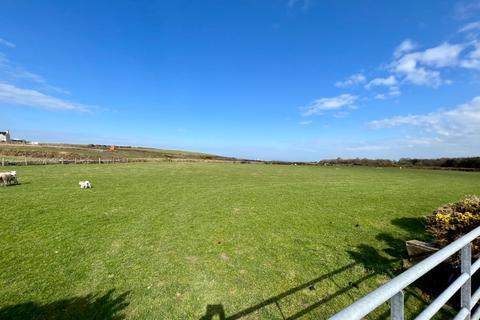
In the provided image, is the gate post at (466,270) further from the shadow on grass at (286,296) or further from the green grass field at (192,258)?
the shadow on grass at (286,296)

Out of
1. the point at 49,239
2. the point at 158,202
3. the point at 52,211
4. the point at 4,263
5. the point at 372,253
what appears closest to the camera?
the point at 4,263

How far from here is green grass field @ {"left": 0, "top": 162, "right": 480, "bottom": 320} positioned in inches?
199

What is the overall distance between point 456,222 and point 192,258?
21.2ft

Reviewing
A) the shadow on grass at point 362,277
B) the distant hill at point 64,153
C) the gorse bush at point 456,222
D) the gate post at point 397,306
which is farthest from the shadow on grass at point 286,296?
the distant hill at point 64,153

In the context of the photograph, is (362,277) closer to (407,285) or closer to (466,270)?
(466,270)

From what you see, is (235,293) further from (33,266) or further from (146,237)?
(33,266)

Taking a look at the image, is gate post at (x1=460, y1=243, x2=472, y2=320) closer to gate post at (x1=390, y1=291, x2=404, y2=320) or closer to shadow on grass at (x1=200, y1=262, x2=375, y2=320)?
gate post at (x1=390, y1=291, x2=404, y2=320)

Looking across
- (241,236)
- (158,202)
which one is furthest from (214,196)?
(241,236)

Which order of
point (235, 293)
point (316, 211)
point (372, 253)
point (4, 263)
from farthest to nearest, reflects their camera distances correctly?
1. point (316, 211)
2. point (372, 253)
3. point (4, 263)
4. point (235, 293)

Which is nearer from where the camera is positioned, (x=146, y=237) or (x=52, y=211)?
(x=146, y=237)

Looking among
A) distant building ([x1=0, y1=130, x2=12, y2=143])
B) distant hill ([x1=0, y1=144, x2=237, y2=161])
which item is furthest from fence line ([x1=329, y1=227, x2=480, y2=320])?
distant building ([x1=0, y1=130, x2=12, y2=143])

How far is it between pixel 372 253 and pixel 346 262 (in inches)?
44.6

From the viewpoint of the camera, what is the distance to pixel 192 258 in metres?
7.12

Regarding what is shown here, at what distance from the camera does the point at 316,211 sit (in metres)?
12.3
